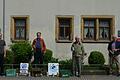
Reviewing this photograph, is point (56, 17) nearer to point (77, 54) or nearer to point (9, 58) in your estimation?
point (9, 58)

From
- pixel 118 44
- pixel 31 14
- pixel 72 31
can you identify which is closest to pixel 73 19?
pixel 72 31

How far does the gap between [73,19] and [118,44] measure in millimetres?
4958

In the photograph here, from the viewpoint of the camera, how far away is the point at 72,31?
26.7 m

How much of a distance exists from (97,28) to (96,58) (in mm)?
2101

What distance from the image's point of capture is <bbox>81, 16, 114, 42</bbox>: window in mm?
26719

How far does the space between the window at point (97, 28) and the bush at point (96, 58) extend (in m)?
1.31

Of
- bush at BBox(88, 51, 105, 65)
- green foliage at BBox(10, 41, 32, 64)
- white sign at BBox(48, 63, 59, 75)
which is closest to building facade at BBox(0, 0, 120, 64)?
bush at BBox(88, 51, 105, 65)

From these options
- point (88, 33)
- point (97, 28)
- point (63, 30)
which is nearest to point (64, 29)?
point (63, 30)

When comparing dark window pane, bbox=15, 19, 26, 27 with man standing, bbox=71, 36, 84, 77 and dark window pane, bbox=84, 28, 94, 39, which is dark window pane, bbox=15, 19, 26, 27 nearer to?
dark window pane, bbox=84, 28, 94, 39

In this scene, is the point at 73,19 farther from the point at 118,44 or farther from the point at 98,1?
the point at 118,44

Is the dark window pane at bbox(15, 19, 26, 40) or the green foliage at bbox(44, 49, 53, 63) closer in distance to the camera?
the green foliage at bbox(44, 49, 53, 63)

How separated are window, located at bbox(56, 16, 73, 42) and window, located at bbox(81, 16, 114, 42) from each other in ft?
2.30

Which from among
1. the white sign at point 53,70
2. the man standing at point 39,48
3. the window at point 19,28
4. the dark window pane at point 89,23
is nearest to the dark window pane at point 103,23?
the dark window pane at point 89,23

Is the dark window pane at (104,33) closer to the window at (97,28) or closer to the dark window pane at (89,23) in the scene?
the window at (97,28)
